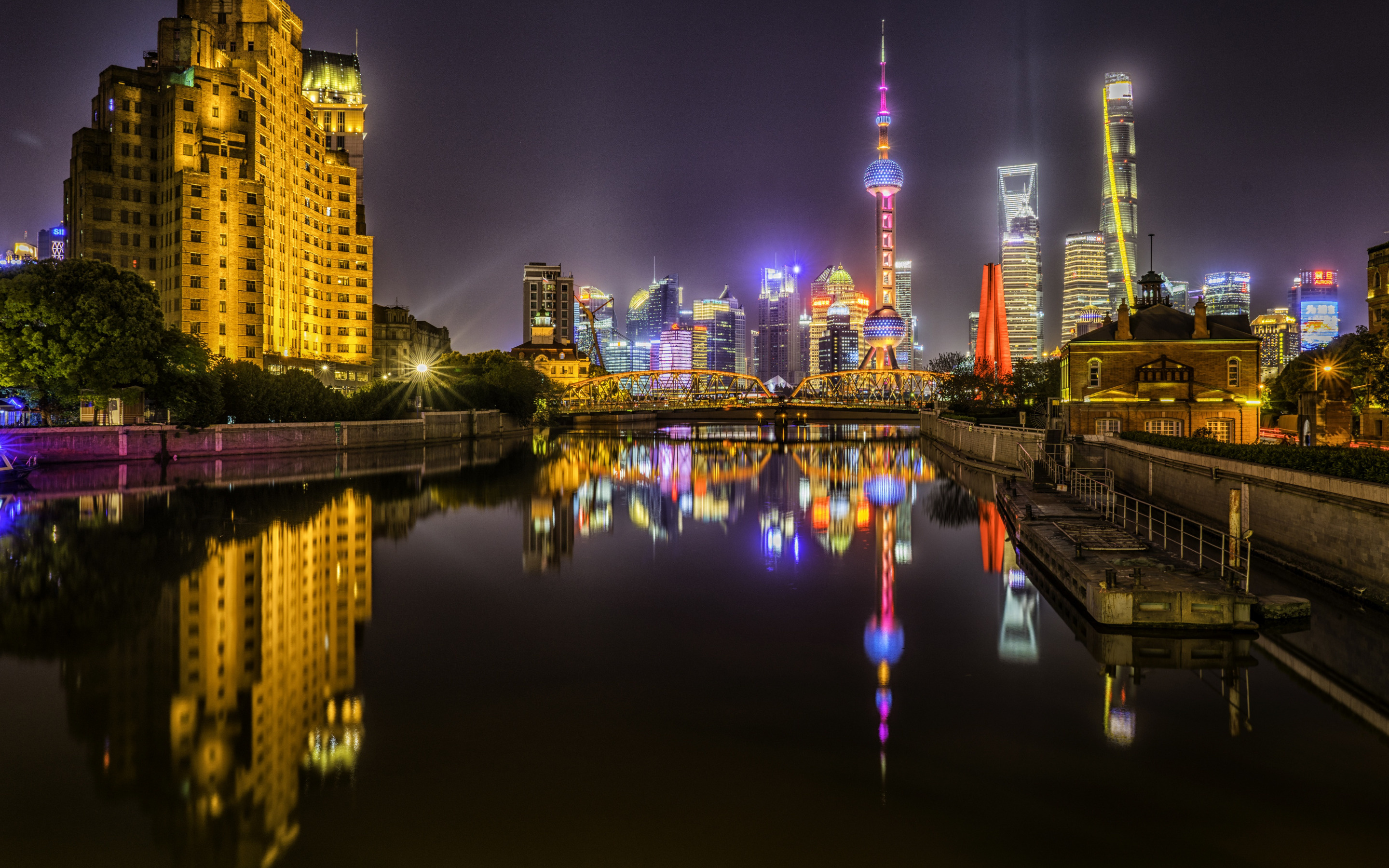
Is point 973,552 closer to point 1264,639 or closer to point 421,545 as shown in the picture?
point 1264,639

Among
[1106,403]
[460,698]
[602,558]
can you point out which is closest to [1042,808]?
[460,698]

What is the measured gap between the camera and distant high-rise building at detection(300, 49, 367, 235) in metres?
137

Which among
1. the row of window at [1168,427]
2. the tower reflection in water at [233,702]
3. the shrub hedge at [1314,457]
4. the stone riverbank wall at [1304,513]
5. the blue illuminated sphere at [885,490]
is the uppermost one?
the row of window at [1168,427]

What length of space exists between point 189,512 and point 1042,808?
29.2 meters

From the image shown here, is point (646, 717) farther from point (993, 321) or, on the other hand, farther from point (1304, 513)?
point (993, 321)

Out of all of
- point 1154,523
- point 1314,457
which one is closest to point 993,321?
point 1154,523

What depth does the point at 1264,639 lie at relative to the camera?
1427 centimetres

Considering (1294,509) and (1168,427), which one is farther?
(1168,427)

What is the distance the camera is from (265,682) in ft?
39.9

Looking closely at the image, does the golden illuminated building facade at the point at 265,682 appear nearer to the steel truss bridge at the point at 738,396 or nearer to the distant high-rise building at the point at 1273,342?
the steel truss bridge at the point at 738,396

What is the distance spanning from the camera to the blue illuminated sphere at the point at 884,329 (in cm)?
19100

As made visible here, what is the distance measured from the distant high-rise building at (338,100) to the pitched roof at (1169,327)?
389 feet

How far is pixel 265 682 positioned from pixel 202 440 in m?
44.5

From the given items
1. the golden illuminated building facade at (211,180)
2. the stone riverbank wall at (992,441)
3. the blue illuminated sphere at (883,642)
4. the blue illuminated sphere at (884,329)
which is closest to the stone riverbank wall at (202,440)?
the golden illuminated building facade at (211,180)
